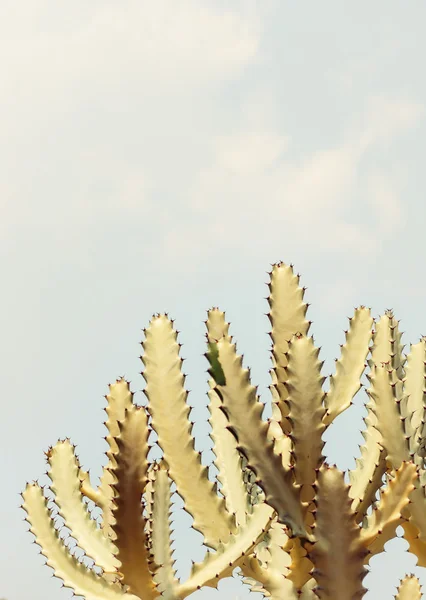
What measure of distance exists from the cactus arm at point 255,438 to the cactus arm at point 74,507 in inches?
51.0

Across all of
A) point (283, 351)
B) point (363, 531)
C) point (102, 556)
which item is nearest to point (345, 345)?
point (283, 351)

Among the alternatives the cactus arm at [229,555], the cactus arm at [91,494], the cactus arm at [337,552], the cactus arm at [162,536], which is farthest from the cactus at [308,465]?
the cactus arm at [91,494]

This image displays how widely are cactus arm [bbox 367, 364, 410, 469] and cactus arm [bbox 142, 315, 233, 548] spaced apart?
1.02 m

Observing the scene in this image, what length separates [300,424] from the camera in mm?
4059

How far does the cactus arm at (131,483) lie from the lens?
3.94 metres

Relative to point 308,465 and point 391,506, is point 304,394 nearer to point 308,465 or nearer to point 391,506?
point 308,465

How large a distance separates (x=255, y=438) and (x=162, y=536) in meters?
1.05

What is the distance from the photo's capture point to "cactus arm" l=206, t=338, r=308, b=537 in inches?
155

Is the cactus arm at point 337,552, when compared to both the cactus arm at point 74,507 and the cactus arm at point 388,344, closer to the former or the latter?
the cactus arm at point 388,344

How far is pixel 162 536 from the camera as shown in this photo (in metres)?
4.57

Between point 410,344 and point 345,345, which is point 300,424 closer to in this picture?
point 345,345

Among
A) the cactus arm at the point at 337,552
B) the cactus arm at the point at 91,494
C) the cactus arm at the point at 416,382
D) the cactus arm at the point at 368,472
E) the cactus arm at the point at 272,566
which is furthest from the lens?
the cactus arm at the point at 91,494

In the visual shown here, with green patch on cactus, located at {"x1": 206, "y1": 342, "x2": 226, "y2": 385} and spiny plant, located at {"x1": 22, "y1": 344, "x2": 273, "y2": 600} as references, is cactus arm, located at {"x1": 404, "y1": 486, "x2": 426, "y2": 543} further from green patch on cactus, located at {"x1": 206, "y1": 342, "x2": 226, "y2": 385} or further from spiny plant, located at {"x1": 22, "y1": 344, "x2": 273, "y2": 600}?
green patch on cactus, located at {"x1": 206, "y1": 342, "x2": 226, "y2": 385}

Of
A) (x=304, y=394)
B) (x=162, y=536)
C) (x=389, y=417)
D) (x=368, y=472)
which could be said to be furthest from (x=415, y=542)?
(x=162, y=536)
